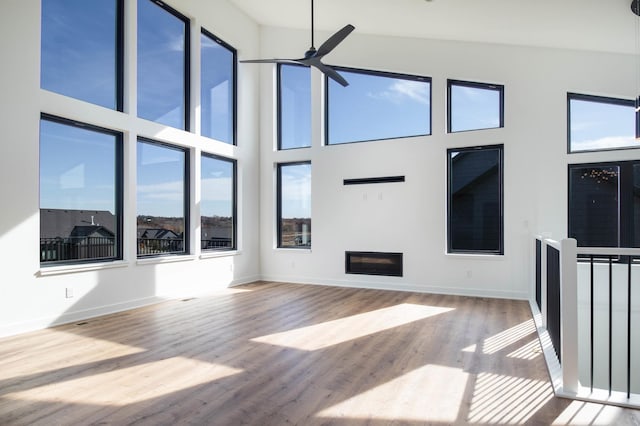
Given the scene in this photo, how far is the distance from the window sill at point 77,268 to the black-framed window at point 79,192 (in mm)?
135

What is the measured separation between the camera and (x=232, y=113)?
695 cm

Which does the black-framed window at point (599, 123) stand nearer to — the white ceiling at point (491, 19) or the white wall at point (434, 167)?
the white wall at point (434, 167)

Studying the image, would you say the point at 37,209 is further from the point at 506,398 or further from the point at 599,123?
the point at 599,123

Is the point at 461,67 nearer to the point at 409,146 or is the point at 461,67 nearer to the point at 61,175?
the point at 409,146

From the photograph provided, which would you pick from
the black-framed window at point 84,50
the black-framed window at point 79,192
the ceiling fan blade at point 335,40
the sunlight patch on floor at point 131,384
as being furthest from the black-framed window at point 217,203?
the sunlight patch on floor at point 131,384

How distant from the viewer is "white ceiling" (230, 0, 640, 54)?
12.9 ft

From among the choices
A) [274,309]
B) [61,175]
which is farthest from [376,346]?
[61,175]

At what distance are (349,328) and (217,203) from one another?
3591 mm

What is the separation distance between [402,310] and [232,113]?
4634mm

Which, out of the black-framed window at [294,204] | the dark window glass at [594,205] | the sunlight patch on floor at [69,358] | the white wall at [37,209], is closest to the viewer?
the sunlight patch on floor at [69,358]

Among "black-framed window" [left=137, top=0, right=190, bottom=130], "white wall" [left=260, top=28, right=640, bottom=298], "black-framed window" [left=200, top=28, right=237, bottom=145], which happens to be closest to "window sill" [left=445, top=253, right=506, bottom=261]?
"white wall" [left=260, top=28, right=640, bottom=298]

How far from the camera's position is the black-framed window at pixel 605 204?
196 inches

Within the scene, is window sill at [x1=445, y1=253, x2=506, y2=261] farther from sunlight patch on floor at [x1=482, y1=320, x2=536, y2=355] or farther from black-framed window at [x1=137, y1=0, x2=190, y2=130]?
black-framed window at [x1=137, y1=0, x2=190, y2=130]

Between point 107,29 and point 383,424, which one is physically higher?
point 107,29
